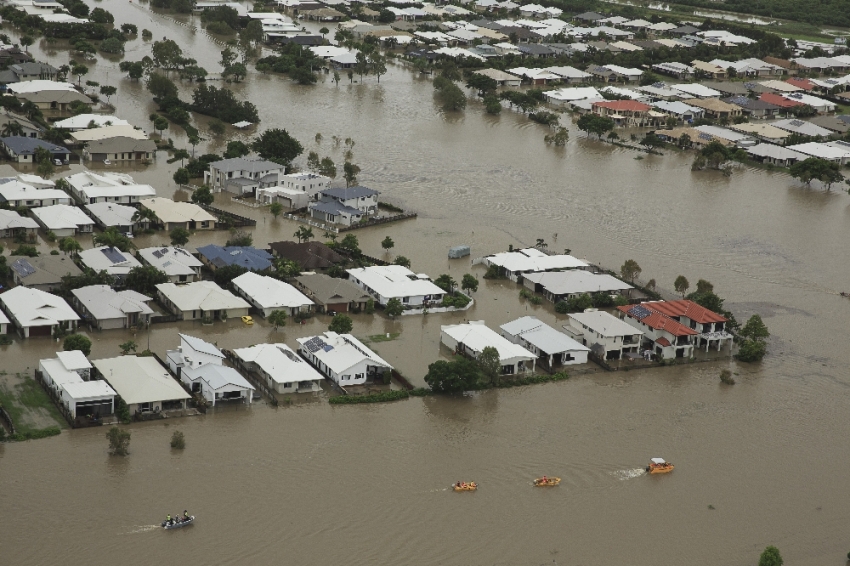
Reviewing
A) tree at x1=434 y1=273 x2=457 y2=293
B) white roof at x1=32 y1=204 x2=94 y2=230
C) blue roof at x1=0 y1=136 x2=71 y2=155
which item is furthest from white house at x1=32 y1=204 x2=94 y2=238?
tree at x1=434 y1=273 x2=457 y2=293

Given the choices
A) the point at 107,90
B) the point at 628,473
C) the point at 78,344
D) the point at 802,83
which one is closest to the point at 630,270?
the point at 628,473

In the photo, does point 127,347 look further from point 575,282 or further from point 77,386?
point 575,282

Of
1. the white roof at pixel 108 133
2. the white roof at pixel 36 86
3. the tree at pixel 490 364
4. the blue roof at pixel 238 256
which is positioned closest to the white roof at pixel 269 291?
the blue roof at pixel 238 256

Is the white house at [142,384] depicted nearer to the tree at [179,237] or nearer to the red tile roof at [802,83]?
the tree at [179,237]

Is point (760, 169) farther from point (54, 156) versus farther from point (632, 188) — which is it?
point (54, 156)

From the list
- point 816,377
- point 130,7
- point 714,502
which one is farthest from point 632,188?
point 130,7

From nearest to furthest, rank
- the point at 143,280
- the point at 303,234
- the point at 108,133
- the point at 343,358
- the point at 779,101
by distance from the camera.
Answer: the point at 343,358 < the point at 143,280 < the point at 303,234 < the point at 108,133 < the point at 779,101
